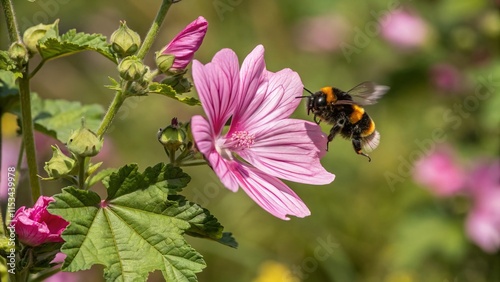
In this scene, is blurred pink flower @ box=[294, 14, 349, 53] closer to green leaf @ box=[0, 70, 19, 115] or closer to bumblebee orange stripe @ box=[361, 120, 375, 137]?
bumblebee orange stripe @ box=[361, 120, 375, 137]

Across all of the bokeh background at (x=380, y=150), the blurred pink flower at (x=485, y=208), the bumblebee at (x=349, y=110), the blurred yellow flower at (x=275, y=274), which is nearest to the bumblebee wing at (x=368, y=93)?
the bumblebee at (x=349, y=110)

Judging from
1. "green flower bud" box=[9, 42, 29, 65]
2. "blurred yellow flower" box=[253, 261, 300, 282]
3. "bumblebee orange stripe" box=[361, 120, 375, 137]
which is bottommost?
"green flower bud" box=[9, 42, 29, 65]

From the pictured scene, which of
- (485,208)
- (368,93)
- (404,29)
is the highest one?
(404,29)

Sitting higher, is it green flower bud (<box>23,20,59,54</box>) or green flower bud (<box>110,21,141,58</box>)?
green flower bud (<box>110,21,141,58</box>)

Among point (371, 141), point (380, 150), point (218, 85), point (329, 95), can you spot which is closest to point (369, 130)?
point (371, 141)

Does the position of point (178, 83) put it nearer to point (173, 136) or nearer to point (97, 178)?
point (173, 136)

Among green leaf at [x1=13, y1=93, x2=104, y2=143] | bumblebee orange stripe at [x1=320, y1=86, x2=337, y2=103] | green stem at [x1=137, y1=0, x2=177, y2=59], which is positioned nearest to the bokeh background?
green leaf at [x1=13, y1=93, x2=104, y2=143]

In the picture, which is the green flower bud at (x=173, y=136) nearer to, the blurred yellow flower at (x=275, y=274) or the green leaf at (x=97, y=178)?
the green leaf at (x=97, y=178)
